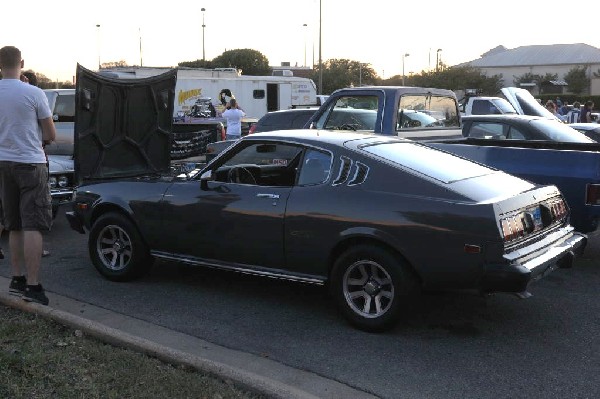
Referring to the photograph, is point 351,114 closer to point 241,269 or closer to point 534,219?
point 241,269

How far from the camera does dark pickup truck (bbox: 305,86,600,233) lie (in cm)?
643

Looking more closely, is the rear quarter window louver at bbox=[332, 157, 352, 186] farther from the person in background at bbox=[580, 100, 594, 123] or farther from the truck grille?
the person in background at bbox=[580, 100, 594, 123]

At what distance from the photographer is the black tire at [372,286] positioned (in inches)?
186

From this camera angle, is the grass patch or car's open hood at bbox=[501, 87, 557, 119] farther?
car's open hood at bbox=[501, 87, 557, 119]

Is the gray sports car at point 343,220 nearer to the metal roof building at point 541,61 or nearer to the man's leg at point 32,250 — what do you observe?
the man's leg at point 32,250

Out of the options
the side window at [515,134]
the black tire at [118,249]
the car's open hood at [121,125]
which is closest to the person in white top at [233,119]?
the side window at [515,134]

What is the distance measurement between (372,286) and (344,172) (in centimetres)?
91

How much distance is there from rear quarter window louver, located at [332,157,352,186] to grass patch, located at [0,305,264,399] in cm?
189

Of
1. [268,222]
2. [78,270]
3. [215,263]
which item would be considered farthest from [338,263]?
[78,270]

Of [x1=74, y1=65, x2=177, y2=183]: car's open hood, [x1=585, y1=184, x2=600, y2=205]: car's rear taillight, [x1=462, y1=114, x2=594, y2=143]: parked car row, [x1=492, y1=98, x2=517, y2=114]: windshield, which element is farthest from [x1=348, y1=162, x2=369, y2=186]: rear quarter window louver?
[x1=492, y1=98, x2=517, y2=114]: windshield

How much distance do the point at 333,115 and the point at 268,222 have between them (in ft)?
12.6

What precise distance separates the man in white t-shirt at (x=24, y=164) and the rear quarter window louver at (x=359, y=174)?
7.91 ft

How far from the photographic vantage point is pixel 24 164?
5062 millimetres

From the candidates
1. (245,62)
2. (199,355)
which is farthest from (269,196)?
(245,62)
